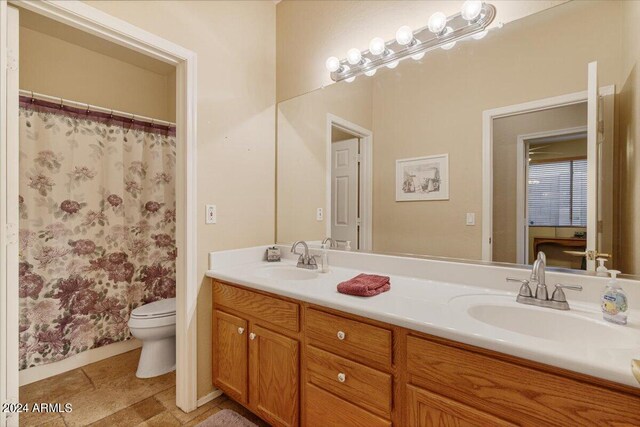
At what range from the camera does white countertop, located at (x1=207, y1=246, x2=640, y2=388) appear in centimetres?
73

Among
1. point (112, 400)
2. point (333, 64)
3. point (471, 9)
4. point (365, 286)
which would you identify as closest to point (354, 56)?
point (333, 64)

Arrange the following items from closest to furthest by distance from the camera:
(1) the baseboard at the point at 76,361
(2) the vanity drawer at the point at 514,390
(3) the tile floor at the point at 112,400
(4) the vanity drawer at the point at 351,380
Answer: (2) the vanity drawer at the point at 514,390 < (4) the vanity drawer at the point at 351,380 < (3) the tile floor at the point at 112,400 < (1) the baseboard at the point at 76,361

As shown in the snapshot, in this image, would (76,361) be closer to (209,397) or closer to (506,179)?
(209,397)

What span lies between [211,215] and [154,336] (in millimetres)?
1025

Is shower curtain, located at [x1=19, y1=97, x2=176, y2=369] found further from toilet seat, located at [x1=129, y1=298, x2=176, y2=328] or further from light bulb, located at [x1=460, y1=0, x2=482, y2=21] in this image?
light bulb, located at [x1=460, y1=0, x2=482, y2=21]

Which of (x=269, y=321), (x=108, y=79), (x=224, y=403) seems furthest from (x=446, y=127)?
(x=108, y=79)

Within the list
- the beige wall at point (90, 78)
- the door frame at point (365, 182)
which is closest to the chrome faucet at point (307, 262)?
the door frame at point (365, 182)

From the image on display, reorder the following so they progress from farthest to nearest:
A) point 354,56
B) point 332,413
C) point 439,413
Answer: point 354,56, point 332,413, point 439,413

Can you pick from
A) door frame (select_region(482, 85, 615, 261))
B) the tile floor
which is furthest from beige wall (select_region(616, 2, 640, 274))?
the tile floor

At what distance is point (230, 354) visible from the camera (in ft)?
5.51

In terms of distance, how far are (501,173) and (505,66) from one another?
48 cm

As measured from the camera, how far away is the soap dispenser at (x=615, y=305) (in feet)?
3.02

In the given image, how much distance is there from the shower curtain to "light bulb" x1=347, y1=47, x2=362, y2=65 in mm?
1867

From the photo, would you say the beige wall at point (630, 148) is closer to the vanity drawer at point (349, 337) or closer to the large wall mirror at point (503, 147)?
the large wall mirror at point (503, 147)
